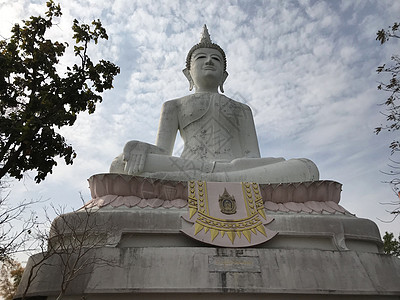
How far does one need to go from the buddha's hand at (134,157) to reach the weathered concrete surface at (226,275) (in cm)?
182

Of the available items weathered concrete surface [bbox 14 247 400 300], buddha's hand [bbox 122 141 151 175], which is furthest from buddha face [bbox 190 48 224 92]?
weathered concrete surface [bbox 14 247 400 300]

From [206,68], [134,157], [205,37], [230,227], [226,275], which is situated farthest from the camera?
[205,37]

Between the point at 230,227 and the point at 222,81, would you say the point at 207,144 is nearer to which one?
the point at 222,81

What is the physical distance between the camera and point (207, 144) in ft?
25.3

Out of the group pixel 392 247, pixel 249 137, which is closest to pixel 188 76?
pixel 249 137

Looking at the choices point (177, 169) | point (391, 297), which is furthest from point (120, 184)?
A: point (391, 297)

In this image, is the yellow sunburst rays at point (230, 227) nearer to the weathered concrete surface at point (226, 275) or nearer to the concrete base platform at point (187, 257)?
the concrete base platform at point (187, 257)

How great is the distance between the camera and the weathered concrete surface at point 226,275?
4.31 meters

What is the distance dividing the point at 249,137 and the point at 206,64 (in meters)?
2.14

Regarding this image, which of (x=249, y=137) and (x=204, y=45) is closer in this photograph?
(x=249, y=137)

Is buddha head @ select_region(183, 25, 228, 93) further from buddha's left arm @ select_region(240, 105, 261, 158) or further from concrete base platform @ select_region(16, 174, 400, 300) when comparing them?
concrete base platform @ select_region(16, 174, 400, 300)

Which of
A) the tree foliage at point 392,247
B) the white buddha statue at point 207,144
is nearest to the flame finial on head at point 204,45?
the white buddha statue at point 207,144

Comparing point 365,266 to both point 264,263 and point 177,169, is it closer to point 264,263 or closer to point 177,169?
point 264,263

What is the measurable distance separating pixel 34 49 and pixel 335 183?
5111 mm
